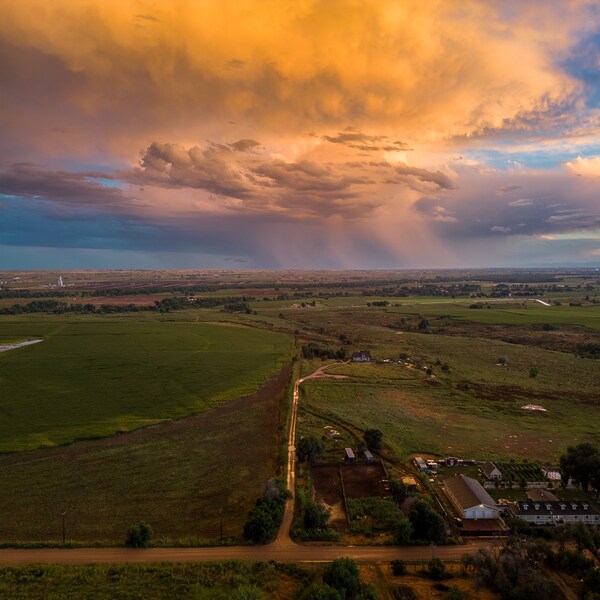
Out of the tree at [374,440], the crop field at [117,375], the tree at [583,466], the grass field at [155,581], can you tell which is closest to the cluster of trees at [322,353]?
the crop field at [117,375]

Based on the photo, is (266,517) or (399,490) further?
(399,490)

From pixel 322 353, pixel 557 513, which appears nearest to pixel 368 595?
pixel 557 513

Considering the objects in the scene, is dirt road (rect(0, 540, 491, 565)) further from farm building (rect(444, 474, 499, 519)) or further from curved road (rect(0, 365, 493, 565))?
farm building (rect(444, 474, 499, 519))

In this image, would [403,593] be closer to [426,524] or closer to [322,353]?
[426,524]

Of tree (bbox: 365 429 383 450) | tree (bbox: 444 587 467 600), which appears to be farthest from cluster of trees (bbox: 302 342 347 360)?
tree (bbox: 444 587 467 600)

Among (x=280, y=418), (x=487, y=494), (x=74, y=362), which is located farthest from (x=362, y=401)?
(x=74, y=362)

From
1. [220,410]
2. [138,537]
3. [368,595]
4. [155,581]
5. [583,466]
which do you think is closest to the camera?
[368,595]

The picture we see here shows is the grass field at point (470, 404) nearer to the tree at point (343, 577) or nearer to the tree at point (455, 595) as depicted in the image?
the tree at point (455, 595)
